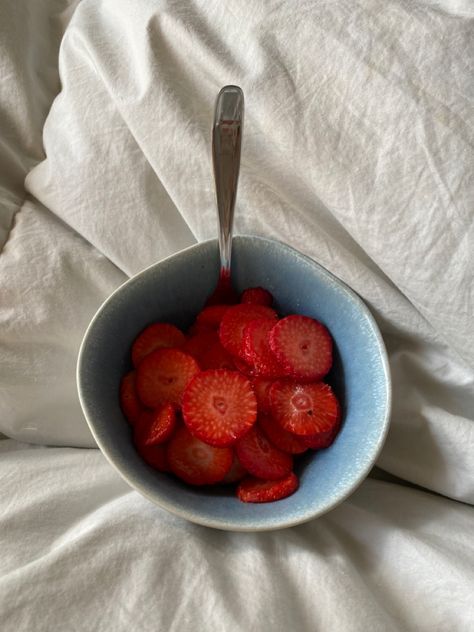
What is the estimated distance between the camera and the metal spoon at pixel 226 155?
57 centimetres

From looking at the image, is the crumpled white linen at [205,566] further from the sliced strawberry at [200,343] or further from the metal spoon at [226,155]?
the metal spoon at [226,155]

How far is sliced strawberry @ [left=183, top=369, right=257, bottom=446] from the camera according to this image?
1.97 feet

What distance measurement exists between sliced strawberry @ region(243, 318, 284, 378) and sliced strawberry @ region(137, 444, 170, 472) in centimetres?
12

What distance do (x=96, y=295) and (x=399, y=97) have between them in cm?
37

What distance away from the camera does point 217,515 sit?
56 cm

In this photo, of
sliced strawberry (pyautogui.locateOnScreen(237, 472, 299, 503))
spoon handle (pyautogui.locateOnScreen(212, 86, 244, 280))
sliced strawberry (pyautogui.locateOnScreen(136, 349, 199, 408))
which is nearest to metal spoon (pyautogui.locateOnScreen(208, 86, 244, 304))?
spoon handle (pyautogui.locateOnScreen(212, 86, 244, 280))

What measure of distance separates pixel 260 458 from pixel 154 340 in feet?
0.54

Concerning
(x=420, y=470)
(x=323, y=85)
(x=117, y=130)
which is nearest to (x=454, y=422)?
(x=420, y=470)

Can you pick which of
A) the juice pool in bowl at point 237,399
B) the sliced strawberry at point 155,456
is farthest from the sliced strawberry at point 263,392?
the sliced strawberry at point 155,456

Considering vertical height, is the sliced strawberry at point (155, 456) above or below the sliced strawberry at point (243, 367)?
above

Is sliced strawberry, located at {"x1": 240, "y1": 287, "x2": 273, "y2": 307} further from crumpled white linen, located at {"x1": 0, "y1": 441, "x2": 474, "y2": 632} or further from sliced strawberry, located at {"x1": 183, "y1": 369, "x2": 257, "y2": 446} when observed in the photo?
crumpled white linen, located at {"x1": 0, "y1": 441, "x2": 474, "y2": 632}

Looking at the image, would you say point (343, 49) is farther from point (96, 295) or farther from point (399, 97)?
point (96, 295)

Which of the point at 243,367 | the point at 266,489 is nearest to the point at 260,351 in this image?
the point at 243,367

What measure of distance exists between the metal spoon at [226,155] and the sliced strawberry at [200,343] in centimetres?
8
